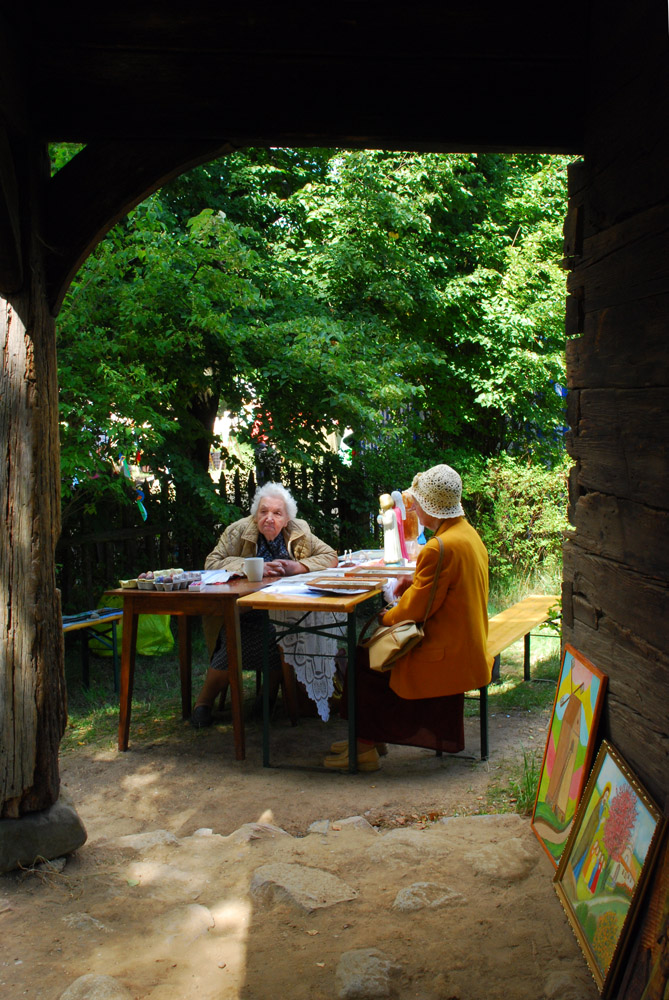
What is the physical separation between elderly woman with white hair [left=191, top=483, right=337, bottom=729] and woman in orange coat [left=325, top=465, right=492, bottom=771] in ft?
4.00

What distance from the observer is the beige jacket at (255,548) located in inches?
238

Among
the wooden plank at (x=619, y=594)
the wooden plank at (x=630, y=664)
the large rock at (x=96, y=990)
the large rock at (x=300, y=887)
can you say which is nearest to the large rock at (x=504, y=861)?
the large rock at (x=300, y=887)

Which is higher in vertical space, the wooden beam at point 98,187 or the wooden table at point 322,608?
the wooden beam at point 98,187

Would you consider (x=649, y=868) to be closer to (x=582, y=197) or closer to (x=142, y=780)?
(x=582, y=197)

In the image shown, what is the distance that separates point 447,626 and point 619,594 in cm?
160

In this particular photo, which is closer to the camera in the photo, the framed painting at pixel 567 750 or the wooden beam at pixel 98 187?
the framed painting at pixel 567 750

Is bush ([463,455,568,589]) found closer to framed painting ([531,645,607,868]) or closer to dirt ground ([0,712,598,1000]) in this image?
dirt ground ([0,712,598,1000])

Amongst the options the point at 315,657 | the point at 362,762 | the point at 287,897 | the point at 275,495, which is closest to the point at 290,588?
the point at 315,657

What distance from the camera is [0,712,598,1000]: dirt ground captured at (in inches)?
107

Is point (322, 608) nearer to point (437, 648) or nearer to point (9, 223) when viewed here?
point (437, 648)

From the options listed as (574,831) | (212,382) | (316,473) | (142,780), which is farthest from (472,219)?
(574,831)

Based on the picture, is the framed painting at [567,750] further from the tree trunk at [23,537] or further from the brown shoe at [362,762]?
the tree trunk at [23,537]

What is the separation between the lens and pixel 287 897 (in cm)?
324

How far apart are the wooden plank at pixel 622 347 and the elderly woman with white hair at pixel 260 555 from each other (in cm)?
296
